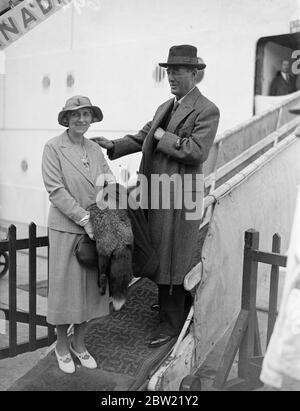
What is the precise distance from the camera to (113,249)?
9.05 feet

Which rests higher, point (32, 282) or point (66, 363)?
point (32, 282)

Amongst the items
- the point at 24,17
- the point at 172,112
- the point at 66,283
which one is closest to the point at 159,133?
the point at 172,112

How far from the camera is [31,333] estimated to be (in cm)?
359

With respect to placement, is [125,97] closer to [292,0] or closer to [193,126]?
[292,0]

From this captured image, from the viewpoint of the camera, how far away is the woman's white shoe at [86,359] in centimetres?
298

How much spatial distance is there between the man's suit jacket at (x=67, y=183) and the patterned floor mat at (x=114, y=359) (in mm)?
871

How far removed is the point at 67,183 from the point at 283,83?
304 cm

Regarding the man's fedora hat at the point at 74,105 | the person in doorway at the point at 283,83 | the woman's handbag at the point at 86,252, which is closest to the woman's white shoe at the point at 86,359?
the woman's handbag at the point at 86,252

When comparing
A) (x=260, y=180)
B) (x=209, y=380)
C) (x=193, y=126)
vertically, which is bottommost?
(x=209, y=380)

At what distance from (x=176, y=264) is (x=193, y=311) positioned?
12.5 inches

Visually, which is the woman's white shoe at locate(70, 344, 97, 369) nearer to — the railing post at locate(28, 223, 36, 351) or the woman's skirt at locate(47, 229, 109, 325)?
the woman's skirt at locate(47, 229, 109, 325)

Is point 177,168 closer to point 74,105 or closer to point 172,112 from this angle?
point 172,112

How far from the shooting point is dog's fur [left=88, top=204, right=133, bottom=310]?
2760 millimetres
